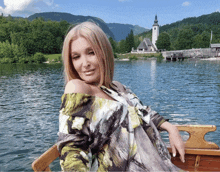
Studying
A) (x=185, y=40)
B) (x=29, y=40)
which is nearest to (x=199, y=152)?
(x=29, y=40)

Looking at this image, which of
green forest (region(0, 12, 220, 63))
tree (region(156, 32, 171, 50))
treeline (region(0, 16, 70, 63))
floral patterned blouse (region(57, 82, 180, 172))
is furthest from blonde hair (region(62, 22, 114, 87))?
tree (region(156, 32, 171, 50))

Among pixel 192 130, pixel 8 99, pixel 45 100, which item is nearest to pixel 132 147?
pixel 192 130

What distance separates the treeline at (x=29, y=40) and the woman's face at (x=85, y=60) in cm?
7941

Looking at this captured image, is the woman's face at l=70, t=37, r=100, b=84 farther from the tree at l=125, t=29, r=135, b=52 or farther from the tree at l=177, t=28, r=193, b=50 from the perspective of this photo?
the tree at l=177, t=28, r=193, b=50

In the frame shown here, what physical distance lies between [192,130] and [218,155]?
0.49 metres

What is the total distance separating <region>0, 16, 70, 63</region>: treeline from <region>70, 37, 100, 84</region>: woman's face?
79.4m

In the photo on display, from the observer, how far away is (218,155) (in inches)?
113

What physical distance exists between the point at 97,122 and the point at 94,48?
0.59 meters

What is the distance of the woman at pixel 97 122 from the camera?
4.38 ft

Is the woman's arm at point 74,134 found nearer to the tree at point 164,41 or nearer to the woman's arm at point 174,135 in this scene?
the woman's arm at point 174,135

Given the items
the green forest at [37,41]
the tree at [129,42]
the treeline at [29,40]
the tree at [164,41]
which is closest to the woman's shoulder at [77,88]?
the green forest at [37,41]

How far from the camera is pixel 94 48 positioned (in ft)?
5.28

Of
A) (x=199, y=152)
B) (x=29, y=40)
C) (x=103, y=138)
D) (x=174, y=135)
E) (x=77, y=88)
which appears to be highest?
(x=29, y=40)

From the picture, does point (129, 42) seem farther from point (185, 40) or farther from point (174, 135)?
point (174, 135)
